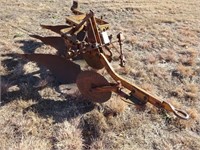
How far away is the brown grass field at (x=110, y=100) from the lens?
4.34 metres

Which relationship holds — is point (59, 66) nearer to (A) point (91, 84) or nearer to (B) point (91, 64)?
(B) point (91, 64)

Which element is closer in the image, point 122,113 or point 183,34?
point 122,113

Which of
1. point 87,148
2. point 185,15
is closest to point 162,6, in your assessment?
point 185,15

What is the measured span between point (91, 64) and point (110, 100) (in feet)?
2.19

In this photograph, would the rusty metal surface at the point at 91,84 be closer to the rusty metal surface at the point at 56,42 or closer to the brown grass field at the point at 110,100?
the brown grass field at the point at 110,100

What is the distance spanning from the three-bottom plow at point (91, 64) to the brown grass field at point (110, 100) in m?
0.23

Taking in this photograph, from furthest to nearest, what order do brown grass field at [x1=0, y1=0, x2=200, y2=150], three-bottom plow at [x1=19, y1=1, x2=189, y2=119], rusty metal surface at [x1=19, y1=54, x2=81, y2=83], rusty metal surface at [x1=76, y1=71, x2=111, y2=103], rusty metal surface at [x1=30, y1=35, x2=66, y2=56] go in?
rusty metal surface at [x1=30, y1=35, x2=66, y2=56] < rusty metal surface at [x1=19, y1=54, x2=81, y2=83] < rusty metal surface at [x1=76, y1=71, x2=111, y2=103] < three-bottom plow at [x1=19, y1=1, x2=189, y2=119] < brown grass field at [x1=0, y1=0, x2=200, y2=150]

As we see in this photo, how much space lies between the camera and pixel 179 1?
36.2 feet

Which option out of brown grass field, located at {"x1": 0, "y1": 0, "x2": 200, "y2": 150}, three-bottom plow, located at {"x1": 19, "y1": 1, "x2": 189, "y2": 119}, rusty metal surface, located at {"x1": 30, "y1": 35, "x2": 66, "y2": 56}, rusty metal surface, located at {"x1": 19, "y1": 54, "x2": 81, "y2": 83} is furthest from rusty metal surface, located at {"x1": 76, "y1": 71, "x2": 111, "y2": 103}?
rusty metal surface, located at {"x1": 30, "y1": 35, "x2": 66, "y2": 56}

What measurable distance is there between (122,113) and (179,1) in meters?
7.26

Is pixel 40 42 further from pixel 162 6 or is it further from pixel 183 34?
pixel 162 6

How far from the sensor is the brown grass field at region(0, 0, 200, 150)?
14.2 feet

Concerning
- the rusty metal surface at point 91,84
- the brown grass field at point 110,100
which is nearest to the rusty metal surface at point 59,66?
the brown grass field at point 110,100

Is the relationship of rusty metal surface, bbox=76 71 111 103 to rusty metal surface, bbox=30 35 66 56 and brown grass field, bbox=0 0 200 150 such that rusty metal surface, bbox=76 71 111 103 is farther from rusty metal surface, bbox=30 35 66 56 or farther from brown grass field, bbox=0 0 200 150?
rusty metal surface, bbox=30 35 66 56
